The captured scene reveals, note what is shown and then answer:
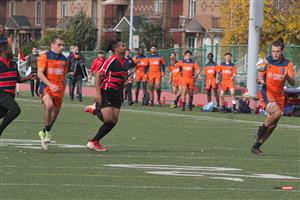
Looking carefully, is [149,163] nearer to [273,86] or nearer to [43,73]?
[273,86]

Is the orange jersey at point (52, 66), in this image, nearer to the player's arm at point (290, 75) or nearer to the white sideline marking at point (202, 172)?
the white sideline marking at point (202, 172)

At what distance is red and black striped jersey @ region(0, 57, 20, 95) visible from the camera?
1738cm

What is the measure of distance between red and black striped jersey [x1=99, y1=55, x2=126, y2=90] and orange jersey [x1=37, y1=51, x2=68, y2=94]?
0.85 meters

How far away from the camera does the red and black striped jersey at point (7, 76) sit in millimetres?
17375

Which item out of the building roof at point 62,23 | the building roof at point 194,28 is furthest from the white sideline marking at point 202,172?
the building roof at point 62,23

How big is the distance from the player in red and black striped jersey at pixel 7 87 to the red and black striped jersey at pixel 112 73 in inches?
45.7

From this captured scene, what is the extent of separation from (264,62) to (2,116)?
4291 mm

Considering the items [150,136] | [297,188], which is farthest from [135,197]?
[150,136]

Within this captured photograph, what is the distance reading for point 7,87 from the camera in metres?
17.4

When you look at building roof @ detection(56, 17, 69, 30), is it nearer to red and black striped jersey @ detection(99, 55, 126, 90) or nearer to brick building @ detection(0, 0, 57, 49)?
brick building @ detection(0, 0, 57, 49)

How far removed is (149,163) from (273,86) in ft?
10.7

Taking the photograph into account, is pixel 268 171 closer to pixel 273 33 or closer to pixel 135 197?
pixel 135 197

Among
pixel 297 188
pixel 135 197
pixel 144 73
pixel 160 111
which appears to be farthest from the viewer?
pixel 144 73

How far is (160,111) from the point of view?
32594 millimetres
